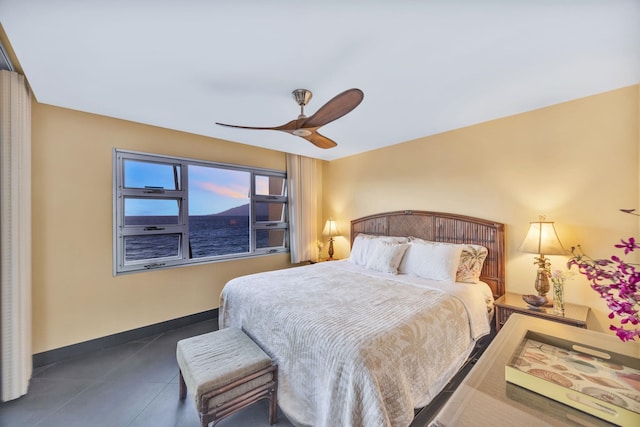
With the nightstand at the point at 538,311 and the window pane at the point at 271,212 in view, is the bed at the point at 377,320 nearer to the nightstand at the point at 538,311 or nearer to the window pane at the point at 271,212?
the nightstand at the point at 538,311

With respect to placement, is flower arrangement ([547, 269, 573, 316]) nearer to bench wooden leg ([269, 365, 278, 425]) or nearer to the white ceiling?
the white ceiling

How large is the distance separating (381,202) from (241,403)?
295cm

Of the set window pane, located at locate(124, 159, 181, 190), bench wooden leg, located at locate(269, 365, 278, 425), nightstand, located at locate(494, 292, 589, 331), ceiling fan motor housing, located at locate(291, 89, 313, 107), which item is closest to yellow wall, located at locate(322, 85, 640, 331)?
nightstand, located at locate(494, 292, 589, 331)

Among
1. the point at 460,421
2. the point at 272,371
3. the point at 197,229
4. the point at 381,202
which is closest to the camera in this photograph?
the point at 460,421

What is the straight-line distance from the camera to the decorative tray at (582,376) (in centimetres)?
75

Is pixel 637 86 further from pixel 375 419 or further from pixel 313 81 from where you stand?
pixel 375 419

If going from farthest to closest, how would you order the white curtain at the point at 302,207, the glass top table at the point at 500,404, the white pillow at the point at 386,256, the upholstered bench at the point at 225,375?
Answer: the white curtain at the point at 302,207, the white pillow at the point at 386,256, the upholstered bench at the point at 225,375, the glass top table at the point at 500,404

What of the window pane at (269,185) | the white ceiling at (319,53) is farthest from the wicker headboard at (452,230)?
the window pane at (269,185)

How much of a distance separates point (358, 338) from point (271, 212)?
306cm

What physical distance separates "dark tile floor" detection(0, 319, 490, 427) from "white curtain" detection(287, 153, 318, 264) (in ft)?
7.35

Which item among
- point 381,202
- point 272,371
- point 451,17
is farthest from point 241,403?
point 381,202

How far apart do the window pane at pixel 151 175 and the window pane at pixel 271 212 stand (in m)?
1.20

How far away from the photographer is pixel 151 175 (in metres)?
3.01

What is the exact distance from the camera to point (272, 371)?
1685mm
